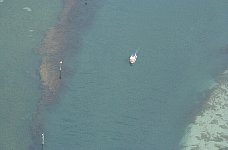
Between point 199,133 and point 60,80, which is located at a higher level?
point 60,80

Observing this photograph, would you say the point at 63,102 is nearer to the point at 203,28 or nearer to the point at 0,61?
the point at 0,61

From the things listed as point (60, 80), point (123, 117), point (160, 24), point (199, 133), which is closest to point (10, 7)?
point (60, 80)

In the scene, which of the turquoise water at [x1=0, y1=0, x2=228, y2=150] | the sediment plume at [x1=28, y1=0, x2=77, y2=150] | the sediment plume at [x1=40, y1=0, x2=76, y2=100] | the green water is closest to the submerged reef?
the turquoise water at [x1=0, y1=0, x2=228, y2=150]

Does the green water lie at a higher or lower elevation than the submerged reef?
higher

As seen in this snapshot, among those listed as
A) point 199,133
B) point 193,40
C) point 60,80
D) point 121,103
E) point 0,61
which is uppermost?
point 193,40

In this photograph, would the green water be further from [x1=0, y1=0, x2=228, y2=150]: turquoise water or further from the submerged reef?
the submerged reef

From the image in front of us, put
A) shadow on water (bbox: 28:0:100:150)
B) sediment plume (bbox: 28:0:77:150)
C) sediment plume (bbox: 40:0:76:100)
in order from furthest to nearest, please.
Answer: sediment plume (bbox: 40:0:76:100)
shadow on water (bbox: 28:0:100:150)
sediment plume (bbox: 28:0:77:150)

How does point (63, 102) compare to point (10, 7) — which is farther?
point (10, 7)
